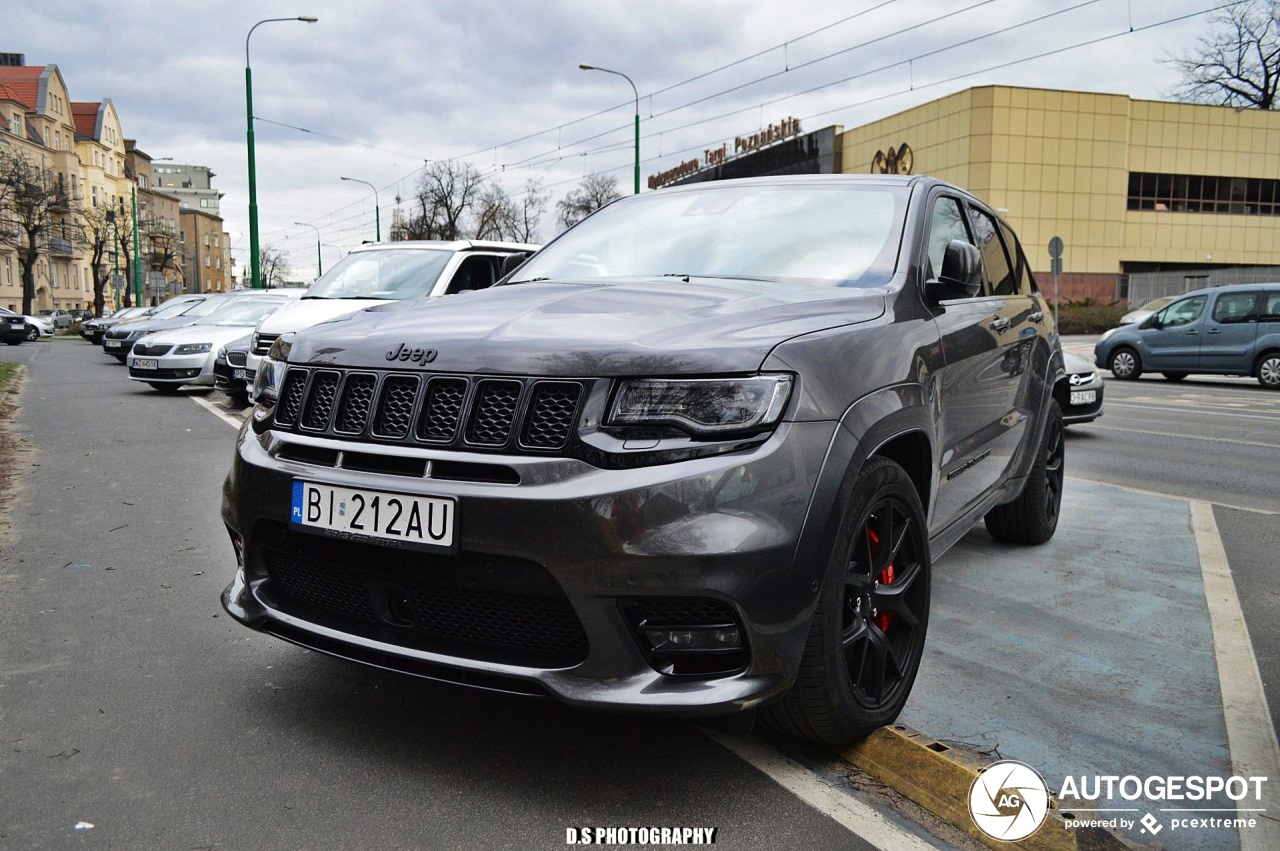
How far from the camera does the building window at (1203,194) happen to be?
2055 inches

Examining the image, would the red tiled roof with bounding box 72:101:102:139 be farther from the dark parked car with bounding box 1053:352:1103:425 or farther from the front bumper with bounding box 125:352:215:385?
the dark parked car with bounding box 1053:352:1103:425

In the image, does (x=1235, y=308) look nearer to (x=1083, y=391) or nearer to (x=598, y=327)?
(x=1083, y=391)

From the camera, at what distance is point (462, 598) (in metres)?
2.55

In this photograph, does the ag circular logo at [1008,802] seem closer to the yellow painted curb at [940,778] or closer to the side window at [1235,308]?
the yellow painted curb at [940,778]

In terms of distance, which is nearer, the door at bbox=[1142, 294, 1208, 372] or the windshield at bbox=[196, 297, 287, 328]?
the windshield at bbox=[196, 297, 287, 328]

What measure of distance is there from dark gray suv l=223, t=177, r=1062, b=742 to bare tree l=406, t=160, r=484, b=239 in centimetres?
6263

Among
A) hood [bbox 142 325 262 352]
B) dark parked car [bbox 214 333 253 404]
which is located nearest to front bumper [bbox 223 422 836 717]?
dark parked car [bbox 214 333 253 404]

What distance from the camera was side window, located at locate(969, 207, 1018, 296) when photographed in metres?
4.60

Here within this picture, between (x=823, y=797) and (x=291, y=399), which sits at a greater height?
(x=291, y=399)

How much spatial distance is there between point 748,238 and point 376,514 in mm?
1845

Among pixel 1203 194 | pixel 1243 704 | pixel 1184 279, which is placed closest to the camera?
pixel 1243 704

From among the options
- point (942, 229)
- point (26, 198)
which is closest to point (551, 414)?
point (942, 229)

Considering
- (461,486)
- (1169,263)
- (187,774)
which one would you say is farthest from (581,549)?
(1169,263)

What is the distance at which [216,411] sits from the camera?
12539 mm
